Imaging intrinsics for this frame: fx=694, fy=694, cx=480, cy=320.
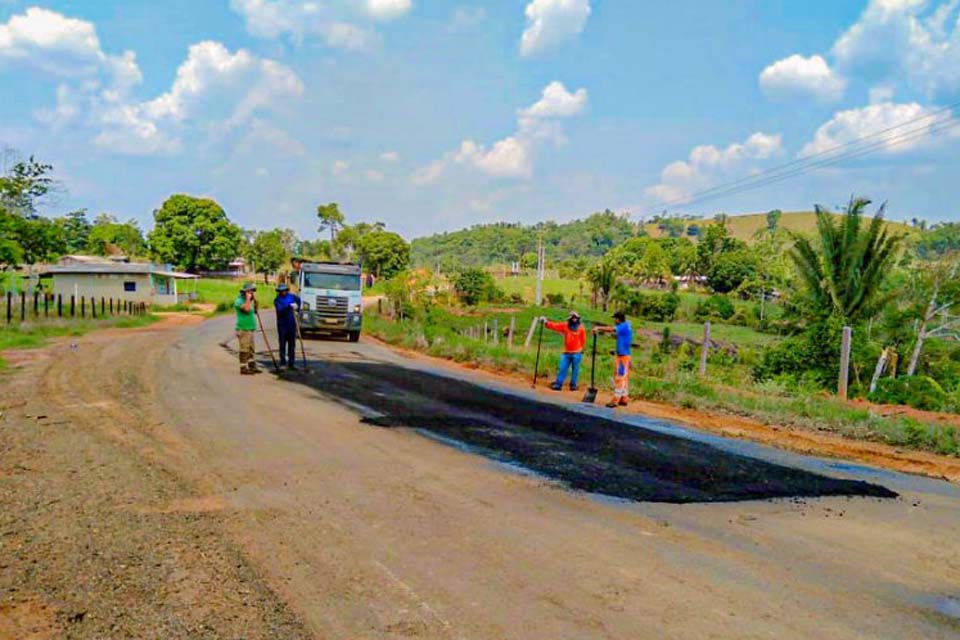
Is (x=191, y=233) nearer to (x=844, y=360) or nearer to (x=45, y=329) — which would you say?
(x=45, y=329)

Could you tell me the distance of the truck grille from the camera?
2389 cm

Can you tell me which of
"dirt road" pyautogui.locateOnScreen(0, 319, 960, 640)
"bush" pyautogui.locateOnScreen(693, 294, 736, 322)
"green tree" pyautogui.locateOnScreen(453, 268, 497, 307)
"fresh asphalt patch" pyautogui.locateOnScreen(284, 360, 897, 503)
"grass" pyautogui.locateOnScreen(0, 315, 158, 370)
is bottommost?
"grass" pyautogui.locateOnScreen(0, 315, 158, 370)

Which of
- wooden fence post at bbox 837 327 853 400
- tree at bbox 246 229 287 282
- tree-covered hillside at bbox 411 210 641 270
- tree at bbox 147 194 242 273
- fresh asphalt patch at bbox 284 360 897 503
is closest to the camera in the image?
fresh asphalt patch at bbox 284 360 897 503

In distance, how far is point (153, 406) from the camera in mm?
10266

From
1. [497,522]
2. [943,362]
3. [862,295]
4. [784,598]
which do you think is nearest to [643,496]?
[497,522]

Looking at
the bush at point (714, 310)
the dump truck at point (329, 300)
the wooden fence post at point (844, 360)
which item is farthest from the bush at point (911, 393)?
the bush at point (714, 310)

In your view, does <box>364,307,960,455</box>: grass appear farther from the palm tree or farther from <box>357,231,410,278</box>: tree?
<box>357,231,410,278</box>: tree

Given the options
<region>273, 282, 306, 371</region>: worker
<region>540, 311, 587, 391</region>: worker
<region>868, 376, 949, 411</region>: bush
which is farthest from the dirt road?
<region>868, 376, 949, 411</region>: bush

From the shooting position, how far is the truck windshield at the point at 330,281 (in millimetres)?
24266

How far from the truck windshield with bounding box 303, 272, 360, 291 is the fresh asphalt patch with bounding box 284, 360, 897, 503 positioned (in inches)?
440

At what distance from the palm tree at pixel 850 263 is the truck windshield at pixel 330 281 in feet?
48.4

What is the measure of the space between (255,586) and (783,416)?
993 centimetres

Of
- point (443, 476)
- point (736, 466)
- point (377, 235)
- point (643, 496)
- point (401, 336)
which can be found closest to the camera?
point (643, 496)

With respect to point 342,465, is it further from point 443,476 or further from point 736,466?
point 736,466
